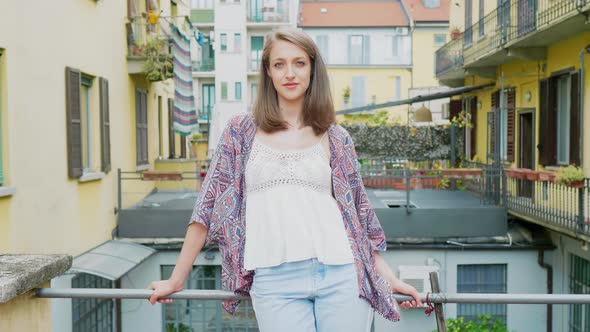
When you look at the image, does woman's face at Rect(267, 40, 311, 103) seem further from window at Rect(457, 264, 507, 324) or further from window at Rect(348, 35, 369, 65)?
window at Rect(348, 35, 369, 65)

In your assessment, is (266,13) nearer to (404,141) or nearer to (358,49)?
(358,49)

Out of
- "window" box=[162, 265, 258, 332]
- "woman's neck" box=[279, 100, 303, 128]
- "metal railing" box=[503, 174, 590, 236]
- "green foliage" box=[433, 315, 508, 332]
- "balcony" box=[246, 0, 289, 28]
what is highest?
"balcony" box=[246, 0, 289, 28]

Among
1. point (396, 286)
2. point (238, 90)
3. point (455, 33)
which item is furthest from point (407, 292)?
point (238, 90)

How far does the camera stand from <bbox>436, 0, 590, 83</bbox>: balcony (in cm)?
1238

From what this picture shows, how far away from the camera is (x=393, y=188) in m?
17.7

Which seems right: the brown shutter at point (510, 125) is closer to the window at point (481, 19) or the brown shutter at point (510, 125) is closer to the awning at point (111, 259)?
the window at point (481, 19)

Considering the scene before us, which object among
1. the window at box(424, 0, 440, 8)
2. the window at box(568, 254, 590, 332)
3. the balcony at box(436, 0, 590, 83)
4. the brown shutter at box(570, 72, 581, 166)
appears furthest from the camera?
the window at box(424, 0, 440, 8)

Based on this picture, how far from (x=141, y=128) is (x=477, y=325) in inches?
327

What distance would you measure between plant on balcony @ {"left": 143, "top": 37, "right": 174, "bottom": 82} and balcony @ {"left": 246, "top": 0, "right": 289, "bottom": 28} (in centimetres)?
2524

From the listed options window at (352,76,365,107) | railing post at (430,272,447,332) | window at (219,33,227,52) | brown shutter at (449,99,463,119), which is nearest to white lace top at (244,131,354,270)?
railing post at (430,272,447,332)

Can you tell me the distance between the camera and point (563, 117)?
1430 cm

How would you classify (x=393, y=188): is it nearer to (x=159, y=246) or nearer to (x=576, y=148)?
(x=576, y=148)

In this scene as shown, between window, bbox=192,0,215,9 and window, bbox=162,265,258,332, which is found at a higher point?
window, bbox=192,0,215,9

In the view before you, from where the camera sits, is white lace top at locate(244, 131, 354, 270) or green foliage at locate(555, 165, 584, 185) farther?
green foliage at locate(555, 165, 584, 185)
